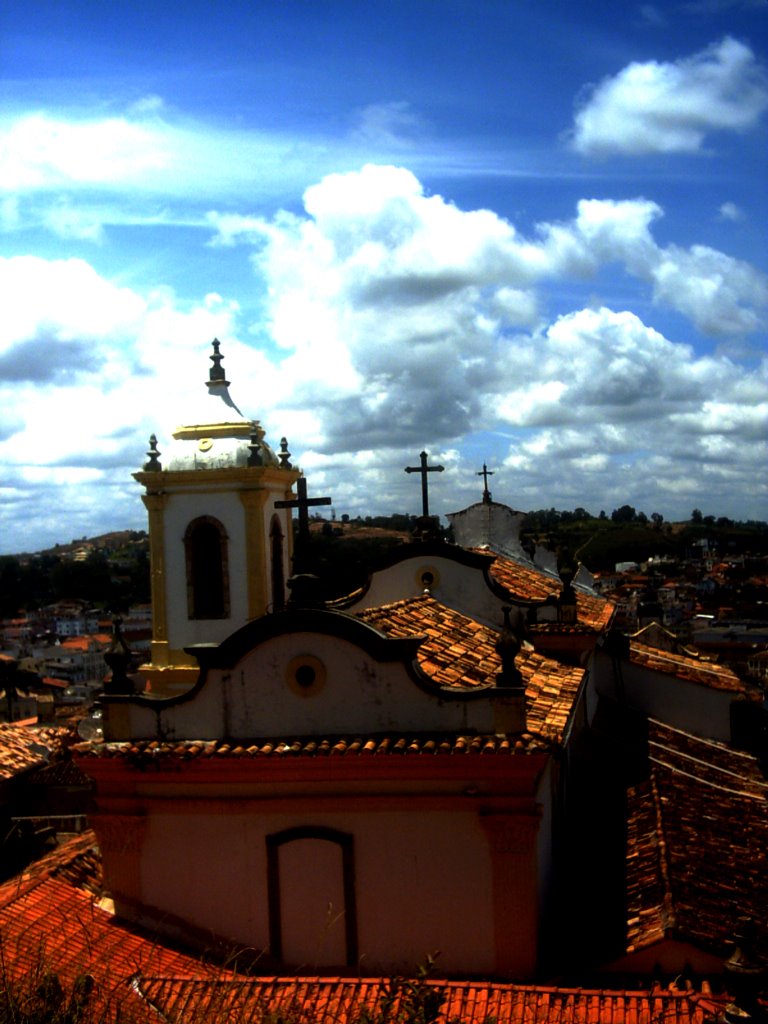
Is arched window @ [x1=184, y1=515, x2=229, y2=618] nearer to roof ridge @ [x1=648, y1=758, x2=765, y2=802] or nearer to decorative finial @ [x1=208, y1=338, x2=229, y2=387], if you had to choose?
decorative finial @ [x1=208, y1=338, x2=229, y2=387]

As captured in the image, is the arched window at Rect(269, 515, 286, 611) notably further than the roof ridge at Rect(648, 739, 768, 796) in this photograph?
Yes

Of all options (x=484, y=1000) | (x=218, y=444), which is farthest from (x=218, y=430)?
(x=484, y=1000)

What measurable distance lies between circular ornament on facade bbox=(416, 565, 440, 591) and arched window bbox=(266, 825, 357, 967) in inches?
244

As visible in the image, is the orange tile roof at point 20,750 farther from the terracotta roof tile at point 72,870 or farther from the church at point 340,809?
the church at point 340,809

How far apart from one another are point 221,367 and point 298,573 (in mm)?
8764

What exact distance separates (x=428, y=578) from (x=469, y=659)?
3.88 metres

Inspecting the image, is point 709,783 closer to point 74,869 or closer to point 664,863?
point 664,863

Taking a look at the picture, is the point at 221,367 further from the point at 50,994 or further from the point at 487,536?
the point at 50,994

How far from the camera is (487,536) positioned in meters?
24.0

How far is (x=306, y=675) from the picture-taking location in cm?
996

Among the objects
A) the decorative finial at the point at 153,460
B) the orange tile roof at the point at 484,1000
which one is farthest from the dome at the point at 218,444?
the orange tile roof at the point at 484,1000

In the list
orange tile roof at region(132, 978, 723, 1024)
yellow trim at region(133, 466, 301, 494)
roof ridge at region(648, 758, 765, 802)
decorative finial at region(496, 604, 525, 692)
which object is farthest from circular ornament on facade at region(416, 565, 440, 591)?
orange tile roof at region(132, 978, 723, 1024)

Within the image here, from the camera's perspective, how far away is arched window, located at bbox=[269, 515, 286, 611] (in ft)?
58.5

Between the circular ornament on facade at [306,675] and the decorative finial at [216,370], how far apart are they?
373 inches
